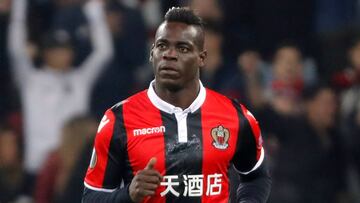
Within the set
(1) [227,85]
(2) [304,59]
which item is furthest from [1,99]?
(2) [304,59]

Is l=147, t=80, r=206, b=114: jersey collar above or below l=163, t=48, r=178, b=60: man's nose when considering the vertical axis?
below

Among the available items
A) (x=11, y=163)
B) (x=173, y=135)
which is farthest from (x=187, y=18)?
(x=11, y=163)

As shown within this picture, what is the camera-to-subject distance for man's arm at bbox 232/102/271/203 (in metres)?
4.41

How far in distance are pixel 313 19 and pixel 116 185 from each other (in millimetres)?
4361

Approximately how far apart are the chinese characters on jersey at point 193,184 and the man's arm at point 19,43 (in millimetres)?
4138

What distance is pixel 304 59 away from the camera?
26.9 feet

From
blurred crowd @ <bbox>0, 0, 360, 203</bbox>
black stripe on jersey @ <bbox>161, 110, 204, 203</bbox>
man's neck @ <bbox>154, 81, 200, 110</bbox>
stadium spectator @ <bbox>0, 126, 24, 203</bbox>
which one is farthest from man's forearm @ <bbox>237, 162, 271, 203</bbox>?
stadium spectator @ <bbox>0, 126, 24, 203</bbox>

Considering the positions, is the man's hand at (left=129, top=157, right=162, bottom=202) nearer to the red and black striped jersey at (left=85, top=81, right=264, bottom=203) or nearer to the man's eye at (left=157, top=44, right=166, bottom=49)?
the red and black striped jersey at (left=85, top=81, right=264, bottom=203)

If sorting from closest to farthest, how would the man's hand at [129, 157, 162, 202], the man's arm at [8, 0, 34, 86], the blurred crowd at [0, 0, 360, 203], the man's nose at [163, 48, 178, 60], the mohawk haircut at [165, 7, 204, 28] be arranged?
the man's hand at [129, 157, 162, 202]
the man's nose at [163, 48, 178, 60]
the mohawk haircut at [165, 7, 204, 28]
the blurred crowd at [0, 0, 360, 203]
the man's arm at [8, 0, 34, 86]

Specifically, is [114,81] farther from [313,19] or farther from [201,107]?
[201,107]

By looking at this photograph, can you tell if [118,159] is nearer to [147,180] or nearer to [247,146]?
[147,180]

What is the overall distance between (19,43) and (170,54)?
4287 millimetres

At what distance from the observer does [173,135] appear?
167 inches

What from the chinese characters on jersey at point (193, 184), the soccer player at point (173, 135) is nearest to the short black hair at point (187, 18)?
the soccer player at point (173, 135)
